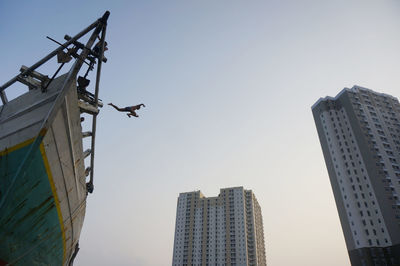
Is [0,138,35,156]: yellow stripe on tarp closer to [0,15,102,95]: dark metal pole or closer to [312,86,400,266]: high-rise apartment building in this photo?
[0,15,102,95]: dark metal pole

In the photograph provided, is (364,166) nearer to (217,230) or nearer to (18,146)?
(217,230)

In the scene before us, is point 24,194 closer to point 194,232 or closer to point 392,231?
point 392,231

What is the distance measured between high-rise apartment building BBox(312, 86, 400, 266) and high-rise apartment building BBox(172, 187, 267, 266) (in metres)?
42.9

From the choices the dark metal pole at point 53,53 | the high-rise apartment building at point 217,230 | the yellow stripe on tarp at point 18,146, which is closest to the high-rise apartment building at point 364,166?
the high-rise apartment building at point 217,230

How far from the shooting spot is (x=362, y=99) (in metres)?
64.0

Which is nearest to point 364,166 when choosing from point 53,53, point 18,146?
point 53,53

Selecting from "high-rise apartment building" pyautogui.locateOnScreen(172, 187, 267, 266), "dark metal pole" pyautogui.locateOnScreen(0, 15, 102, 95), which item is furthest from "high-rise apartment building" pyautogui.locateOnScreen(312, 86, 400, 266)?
"dark metal pole" pyautogui.locateOnScreen(0, 15, 102, 95)

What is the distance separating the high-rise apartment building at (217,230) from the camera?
83.7 metres

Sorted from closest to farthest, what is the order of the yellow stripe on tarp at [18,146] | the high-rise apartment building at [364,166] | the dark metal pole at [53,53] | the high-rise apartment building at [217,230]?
the yellow stripe on tarp at [18,146] < the dark metal pole at [53,53] < the high-rise apartment building at [364,166] < the high-rise apartment building at [217,230]

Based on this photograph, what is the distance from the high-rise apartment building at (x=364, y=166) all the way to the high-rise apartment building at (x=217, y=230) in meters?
42.9

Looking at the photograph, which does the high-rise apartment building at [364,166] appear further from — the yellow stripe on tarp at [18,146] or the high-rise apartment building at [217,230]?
the yellow stripe on tarp at [18,146]

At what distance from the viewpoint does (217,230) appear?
89000 mm

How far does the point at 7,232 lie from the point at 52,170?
2029 millimetres

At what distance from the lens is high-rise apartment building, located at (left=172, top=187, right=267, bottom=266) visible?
83.7m
